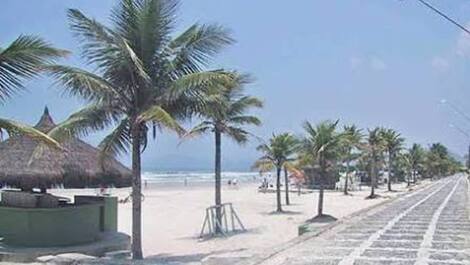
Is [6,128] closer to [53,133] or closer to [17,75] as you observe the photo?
[17,75]

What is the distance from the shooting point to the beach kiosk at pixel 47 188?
50.7ft

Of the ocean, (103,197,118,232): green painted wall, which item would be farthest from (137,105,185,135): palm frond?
the ocean

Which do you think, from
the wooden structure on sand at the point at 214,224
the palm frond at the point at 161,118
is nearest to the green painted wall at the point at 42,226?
the palm frond at the point at 161,118

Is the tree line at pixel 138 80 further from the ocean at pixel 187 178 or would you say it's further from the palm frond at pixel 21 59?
the ocean at pixel 187 178

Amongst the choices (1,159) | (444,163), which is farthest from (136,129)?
(444,163)

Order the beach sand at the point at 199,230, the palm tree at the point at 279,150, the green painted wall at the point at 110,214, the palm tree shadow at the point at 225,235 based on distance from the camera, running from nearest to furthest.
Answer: the green painted wall at the point at 110,214 → the beach sand at the point at 199,230 → the palm tree shadow at the point at 225,235 → the palm tree at the point at 279,150

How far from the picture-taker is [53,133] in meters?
14.9

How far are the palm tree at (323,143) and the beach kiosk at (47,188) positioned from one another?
11.8 metres

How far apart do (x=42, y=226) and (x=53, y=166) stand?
1.57m

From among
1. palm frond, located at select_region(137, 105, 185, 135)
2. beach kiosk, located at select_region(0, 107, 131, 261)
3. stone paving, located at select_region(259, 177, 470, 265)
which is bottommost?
stone paving, located at select_region(259, 177, 470, 265)

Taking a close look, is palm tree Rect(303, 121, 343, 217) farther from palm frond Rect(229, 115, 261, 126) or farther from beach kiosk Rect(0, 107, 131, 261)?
beach kiosk Rect(0, 107, 131, 261)

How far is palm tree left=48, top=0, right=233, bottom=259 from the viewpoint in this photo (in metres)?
14.5

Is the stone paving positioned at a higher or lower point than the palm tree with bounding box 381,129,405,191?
lower

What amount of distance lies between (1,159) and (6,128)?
6.21 meters
